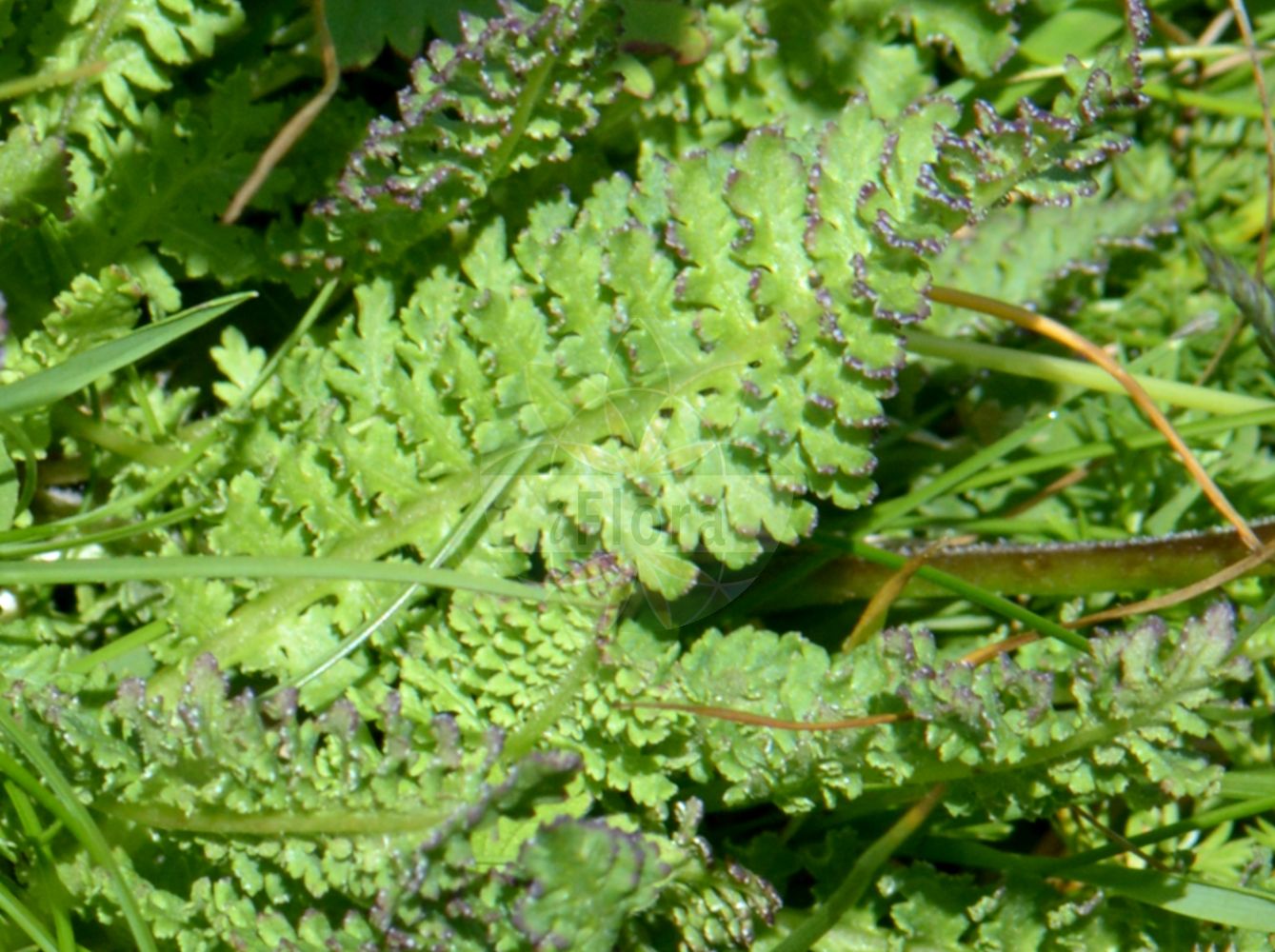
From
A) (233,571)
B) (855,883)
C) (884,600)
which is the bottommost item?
(855,883)

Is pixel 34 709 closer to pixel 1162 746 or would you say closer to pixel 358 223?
pixel 358 223

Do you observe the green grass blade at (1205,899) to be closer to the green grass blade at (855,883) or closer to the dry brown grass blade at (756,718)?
the green grass blade at (855,883)

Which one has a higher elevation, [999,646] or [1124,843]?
[999,646]

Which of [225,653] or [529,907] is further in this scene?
[225,653]

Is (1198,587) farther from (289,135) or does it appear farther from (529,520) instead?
(289,135)

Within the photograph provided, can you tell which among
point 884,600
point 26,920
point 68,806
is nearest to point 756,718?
point 884,600

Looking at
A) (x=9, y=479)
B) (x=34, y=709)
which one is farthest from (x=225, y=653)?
(x=9, y=479)

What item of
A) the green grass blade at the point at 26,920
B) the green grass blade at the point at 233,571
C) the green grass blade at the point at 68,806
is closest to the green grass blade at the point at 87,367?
the green grass blade at the point at 233,571
